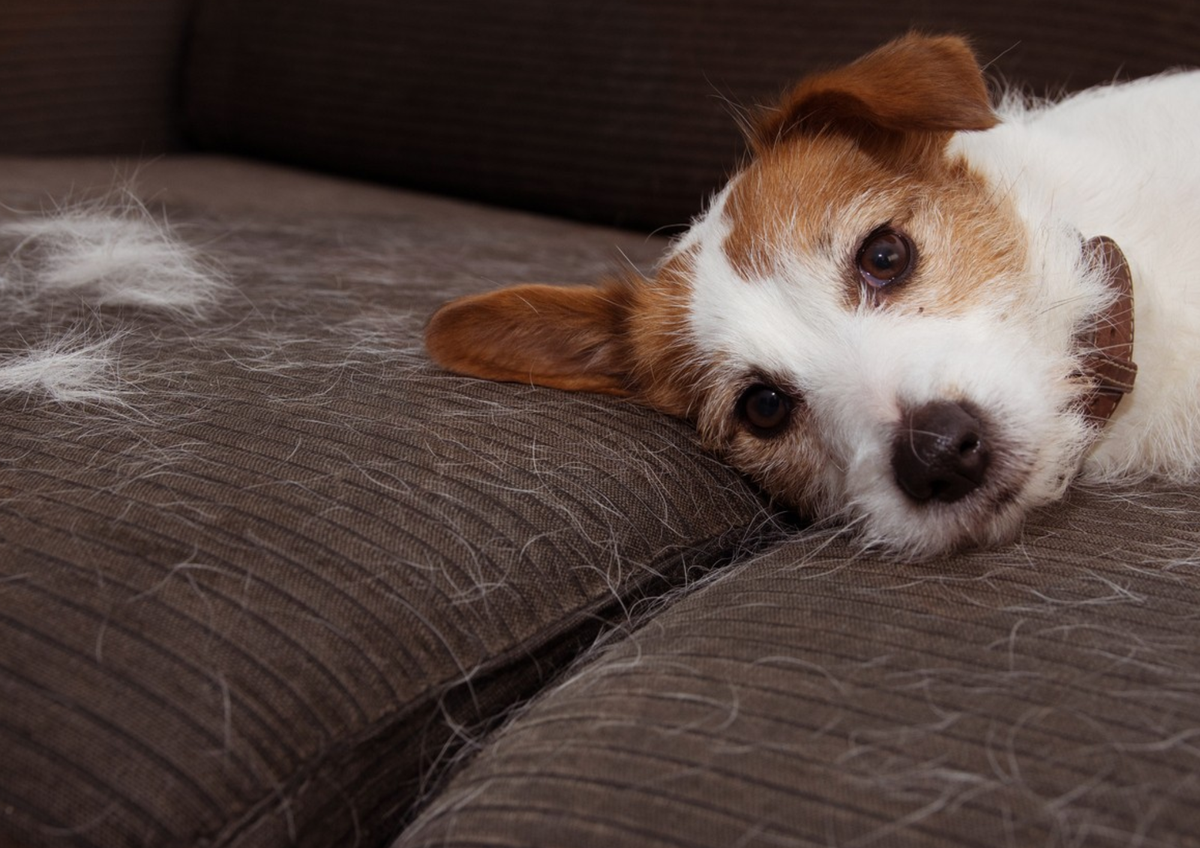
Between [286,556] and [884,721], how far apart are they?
52 cm

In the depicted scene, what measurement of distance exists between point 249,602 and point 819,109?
980 mm

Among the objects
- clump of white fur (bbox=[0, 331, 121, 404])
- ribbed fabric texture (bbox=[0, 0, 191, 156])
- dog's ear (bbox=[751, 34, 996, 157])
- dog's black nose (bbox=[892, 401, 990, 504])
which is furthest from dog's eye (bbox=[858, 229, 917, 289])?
ribbed fabric texture (bbox=[0, 0, 191, 156])

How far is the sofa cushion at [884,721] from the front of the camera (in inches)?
28.5

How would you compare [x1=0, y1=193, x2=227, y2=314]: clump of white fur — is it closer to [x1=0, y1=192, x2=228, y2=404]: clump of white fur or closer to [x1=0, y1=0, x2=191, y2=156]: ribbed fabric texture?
[x1=0, y1=192, x2=228, y2=404]: clump of white fur

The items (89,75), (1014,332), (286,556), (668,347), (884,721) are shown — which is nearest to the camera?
(884,721)

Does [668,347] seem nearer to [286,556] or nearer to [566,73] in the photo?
[286,556]

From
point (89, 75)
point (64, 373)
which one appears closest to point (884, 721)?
point (64, 373)

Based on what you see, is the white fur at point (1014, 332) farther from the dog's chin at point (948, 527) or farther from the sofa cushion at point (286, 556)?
the sofa cushion at point (286, 556)

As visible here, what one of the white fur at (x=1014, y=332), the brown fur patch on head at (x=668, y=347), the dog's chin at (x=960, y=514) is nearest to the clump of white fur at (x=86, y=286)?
the brown fur patch on head at (x=668, y=347)

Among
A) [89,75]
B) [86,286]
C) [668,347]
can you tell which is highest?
[89,75]

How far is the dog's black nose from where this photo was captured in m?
1.15

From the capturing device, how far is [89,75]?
3.04 metres

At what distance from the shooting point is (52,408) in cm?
123

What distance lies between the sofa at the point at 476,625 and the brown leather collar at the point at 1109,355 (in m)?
0.12
